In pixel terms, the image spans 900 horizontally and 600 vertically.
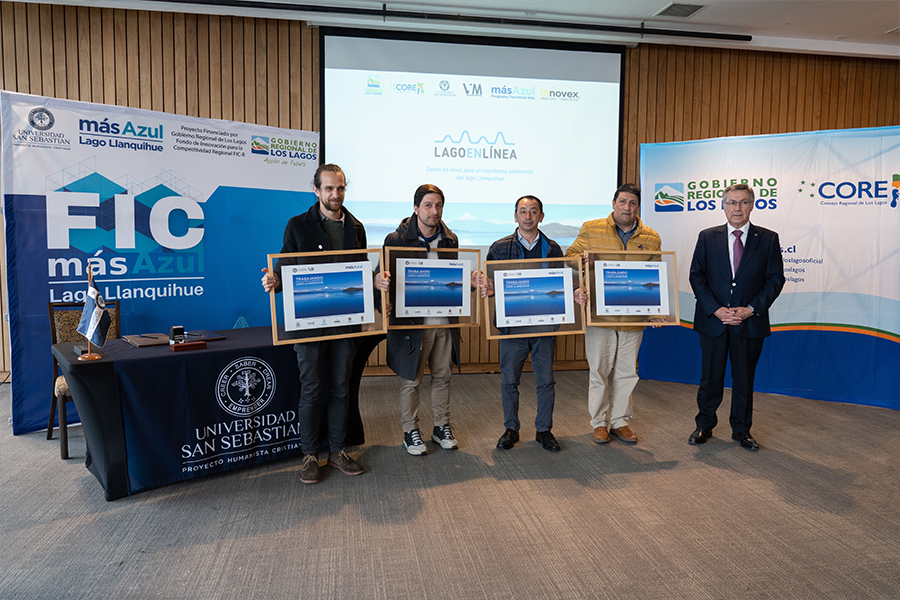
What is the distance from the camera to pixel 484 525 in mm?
2584

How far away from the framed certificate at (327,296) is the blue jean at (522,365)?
89 centimetres

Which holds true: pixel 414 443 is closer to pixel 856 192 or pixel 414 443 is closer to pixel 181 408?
pixel 181 408

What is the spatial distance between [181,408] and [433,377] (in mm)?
1493

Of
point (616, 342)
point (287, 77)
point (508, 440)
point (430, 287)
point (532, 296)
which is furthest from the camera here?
point (287, 77)

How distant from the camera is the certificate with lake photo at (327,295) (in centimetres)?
292

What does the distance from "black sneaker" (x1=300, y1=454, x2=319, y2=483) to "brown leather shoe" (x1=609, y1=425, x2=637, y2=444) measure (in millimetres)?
2067

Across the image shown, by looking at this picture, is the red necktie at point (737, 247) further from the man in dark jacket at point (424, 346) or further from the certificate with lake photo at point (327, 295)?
the certificate with lake photo at point (327, 295)

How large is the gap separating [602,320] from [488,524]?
152cm

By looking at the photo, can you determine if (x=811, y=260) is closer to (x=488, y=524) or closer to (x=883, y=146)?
(x=883, y=146)

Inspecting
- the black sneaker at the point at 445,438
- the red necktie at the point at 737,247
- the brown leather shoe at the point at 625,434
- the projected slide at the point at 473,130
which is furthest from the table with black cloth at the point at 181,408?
the projected slide at the point at 473,130

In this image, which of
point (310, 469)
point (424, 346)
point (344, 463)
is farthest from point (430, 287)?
point (310, 469)

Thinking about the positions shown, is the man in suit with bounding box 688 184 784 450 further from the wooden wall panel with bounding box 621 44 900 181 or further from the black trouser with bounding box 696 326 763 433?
the wooden wall panel with bounding box 621 44 900 181

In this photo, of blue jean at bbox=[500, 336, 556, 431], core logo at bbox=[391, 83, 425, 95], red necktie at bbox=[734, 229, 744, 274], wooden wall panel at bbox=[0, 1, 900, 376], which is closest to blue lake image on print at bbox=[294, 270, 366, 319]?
blue jean at bbox=[500, 336, 556, 431]

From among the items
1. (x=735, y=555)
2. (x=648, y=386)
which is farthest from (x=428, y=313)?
(x=648, y=386)
